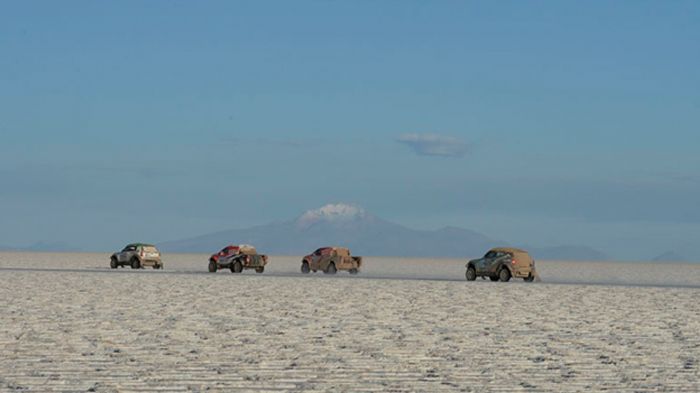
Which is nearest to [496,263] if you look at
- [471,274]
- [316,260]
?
[471,274]

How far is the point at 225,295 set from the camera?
32281 millimetres

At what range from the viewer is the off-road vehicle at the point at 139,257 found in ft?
204

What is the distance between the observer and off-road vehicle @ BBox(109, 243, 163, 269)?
2443 inches

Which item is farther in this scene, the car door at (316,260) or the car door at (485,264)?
the car door at (316,260)

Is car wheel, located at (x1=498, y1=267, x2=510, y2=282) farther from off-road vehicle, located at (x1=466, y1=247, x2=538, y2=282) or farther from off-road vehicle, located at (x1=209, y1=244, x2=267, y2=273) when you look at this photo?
off-road vehicle, located at (x1=209, y1=244, x2=267, y2=273)

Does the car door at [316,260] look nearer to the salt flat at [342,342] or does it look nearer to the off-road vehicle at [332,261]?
the off-road vehicle at [332,261]

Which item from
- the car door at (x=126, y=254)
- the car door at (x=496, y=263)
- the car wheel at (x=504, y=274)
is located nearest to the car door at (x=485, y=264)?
the car door at (x=496, y=263)

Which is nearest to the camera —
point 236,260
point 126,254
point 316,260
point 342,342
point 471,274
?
point 342,342

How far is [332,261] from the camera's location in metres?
57.8

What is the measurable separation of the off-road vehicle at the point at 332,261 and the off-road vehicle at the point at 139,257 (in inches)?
367

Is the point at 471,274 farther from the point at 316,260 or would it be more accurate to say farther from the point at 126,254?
the point at 126,254

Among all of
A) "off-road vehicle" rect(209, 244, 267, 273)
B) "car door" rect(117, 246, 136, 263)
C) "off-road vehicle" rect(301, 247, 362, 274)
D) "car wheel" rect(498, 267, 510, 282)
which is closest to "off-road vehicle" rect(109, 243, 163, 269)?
"car door" rect(117, 246, 136, 263)

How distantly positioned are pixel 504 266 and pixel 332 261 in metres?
12.2

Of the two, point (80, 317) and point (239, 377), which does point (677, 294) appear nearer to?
point (80, 317)
